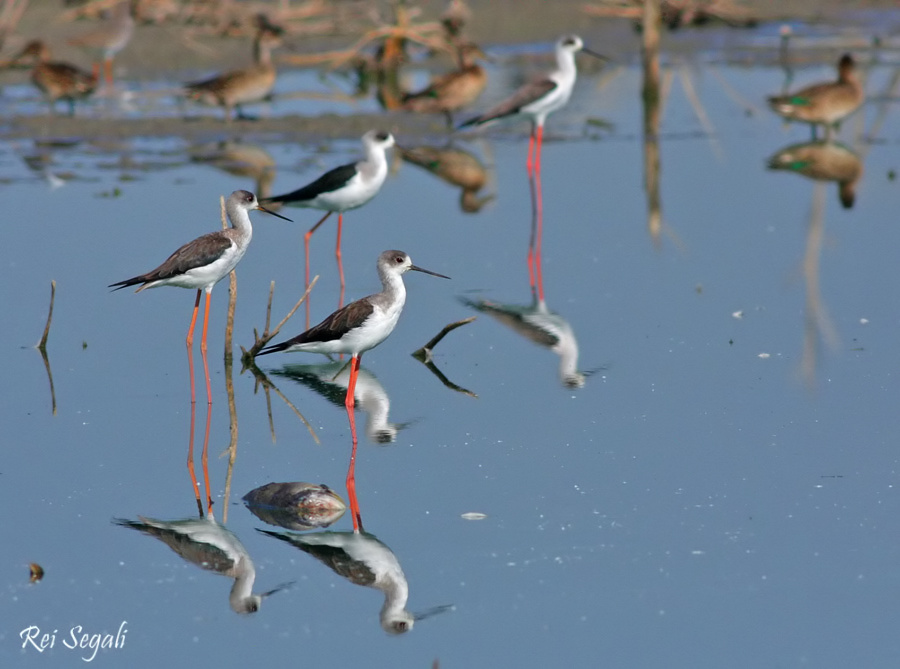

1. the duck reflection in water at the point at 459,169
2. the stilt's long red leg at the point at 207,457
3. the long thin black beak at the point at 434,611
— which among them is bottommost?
the duck reflection in water at the point at 459,169

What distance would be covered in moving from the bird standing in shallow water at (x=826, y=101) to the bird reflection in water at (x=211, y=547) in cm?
1136

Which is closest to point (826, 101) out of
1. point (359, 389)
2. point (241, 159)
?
point (241, 159)

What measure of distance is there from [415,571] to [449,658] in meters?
0.67

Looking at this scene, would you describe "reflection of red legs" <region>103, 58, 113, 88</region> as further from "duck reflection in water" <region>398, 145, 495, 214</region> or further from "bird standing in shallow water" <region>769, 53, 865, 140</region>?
"bird standing in shallow water" <region>769, 53, 865, 140</region>

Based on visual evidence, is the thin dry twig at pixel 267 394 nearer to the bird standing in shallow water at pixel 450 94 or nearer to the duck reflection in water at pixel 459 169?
the duck reflection in water at pixel 459 169

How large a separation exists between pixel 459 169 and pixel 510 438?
840cm

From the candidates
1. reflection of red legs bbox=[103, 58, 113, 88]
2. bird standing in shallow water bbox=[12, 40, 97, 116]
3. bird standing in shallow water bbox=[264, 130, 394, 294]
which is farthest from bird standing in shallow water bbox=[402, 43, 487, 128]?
reflection of red legs bbox=[103, 58, 113, 88]

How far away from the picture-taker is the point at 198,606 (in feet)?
15.7

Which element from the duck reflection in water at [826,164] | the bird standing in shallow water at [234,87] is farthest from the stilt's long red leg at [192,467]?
the bird standing in shallow water at [234,87]

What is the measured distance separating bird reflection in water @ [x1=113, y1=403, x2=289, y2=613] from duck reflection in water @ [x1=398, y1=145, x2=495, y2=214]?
24.9 ft

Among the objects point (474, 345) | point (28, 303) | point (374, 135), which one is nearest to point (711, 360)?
point (474, 345)

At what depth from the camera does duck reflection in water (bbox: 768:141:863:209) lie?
43.2 feet

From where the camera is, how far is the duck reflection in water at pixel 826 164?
13.2 metres

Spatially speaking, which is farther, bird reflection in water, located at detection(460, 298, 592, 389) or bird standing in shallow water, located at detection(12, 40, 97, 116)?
bird standing in shallow water, located at detection(12, 40, 97, 116)
